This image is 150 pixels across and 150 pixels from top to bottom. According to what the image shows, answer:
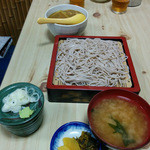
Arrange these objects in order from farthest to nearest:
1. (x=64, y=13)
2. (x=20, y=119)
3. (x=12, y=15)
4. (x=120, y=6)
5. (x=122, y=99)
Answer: (x=12, y=15) → (x=120, y=6) → (x=64, y=13) → (x=122, y=99) → (x=20, y=119)

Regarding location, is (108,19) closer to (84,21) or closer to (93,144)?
(84,21)

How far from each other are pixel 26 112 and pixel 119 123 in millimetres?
406

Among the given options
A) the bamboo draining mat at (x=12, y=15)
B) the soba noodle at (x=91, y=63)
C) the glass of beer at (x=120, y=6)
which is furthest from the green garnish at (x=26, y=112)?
the bamboo draining mat at (x=12, y=15)

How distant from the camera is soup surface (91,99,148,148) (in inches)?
25.9

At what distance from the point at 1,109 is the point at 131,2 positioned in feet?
5.56

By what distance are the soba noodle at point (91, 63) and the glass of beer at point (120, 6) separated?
0.69 meters

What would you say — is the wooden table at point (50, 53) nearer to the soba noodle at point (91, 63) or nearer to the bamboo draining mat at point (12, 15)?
the soba noodle at point (91, 63)

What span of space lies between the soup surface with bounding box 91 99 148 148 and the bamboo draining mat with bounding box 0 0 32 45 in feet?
7.47

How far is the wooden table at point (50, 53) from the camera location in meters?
0.81

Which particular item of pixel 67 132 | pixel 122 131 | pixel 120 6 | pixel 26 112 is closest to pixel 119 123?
pixel 122 131

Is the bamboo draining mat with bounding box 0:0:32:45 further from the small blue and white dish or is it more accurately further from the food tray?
the small blue and white dish

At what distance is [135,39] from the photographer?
1405 mm

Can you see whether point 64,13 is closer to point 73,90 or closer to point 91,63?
point 91,63

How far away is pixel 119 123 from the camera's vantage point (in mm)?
708
